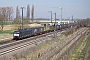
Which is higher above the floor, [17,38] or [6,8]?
[6,8]

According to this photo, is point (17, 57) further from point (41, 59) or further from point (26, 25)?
point (26, 25)

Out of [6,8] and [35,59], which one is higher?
[6,8]

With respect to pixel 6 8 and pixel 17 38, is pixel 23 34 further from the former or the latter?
pixel 6 8

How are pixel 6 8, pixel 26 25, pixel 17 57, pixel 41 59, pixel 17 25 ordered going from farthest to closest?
1. pixel 6 8
2. pixel 26 25
3. pixel 17 25
4. pixel 17 57
5. pixel 41 59

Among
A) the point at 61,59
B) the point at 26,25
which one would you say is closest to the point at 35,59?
the point at 61,59

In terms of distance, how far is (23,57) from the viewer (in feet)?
65.1

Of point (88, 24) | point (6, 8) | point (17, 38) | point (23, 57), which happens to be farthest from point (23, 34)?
point (88, 24)

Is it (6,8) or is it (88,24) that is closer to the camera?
(6,8)

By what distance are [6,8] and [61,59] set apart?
7193 cm

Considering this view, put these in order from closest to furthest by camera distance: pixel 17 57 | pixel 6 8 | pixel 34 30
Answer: pixel 17 57
pixel 34 30
pixel 6 8

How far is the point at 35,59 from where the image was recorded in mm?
17844

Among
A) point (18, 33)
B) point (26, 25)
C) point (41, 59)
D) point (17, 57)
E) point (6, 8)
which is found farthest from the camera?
point (6, 8)

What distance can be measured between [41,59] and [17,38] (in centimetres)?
2055

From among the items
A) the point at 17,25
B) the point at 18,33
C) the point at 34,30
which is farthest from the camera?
the point at 17,25
